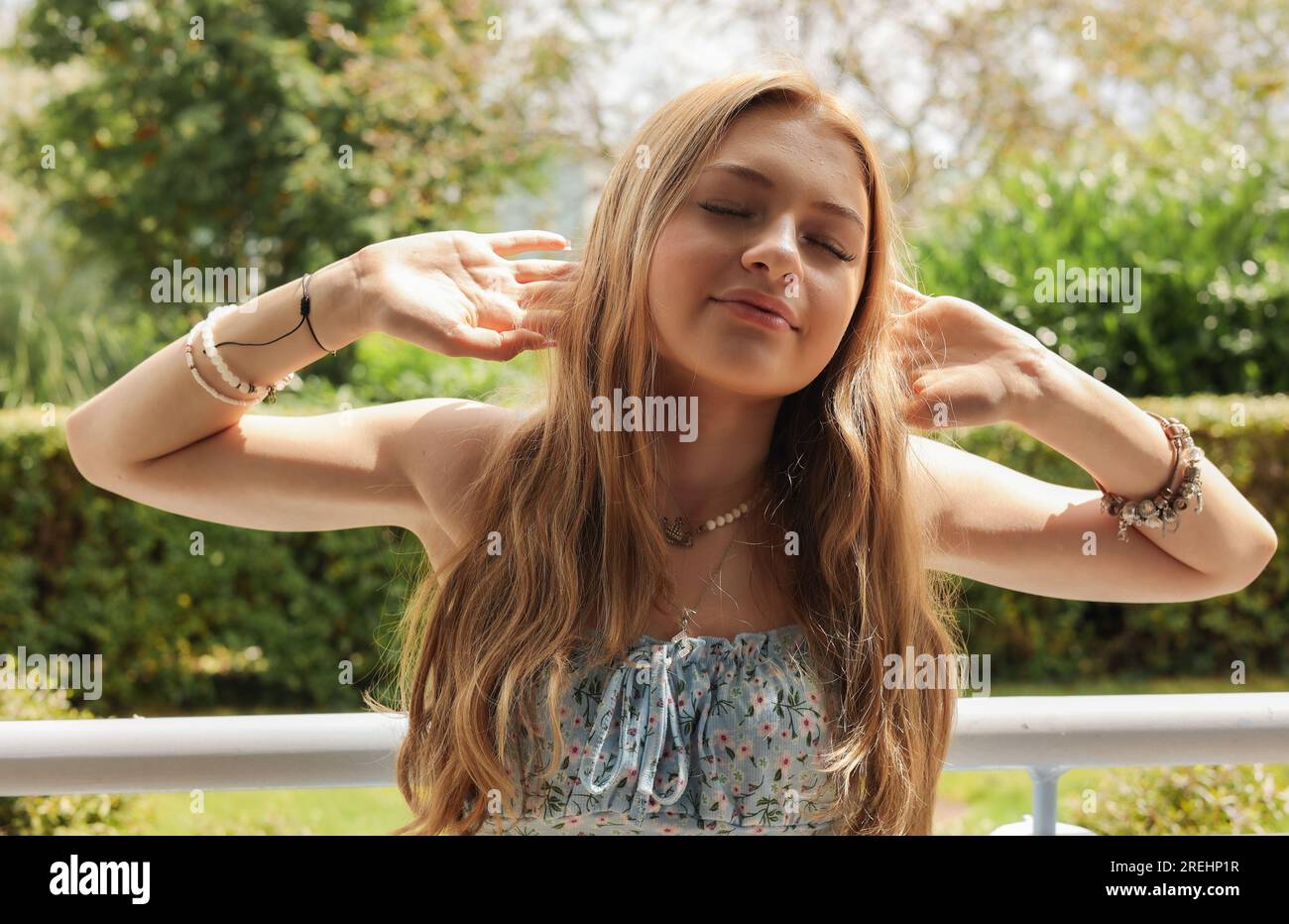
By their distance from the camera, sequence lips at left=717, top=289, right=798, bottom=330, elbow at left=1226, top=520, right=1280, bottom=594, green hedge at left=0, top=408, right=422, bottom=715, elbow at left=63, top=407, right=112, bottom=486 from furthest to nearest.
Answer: green hedge at left=0, top=408, right=422, bottom=715 < elbow at left=1226, top=520, right=1280, bottom=594 < elbow at left=63, top=407, right=112, bottom=486 < lips at left=717, top=289, right=798, bottom=330

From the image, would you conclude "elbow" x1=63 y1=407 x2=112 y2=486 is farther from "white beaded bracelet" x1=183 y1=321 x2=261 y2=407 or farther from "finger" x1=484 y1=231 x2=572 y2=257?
"finger" x1=484 y1=231 x2=572 y2=257

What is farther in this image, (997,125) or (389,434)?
(997,125)

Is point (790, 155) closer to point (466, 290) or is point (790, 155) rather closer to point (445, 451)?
point (466, 290)

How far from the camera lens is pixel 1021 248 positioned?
7.22m

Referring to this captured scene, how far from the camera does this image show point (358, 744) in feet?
5.12

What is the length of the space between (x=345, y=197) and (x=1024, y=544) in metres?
9.12

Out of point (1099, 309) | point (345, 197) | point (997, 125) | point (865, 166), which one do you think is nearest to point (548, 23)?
point (345, 197)

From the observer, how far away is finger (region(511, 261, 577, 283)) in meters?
1.85

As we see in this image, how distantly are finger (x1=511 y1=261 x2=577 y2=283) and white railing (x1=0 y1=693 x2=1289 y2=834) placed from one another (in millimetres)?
670

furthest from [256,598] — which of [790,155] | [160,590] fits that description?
[790,155]

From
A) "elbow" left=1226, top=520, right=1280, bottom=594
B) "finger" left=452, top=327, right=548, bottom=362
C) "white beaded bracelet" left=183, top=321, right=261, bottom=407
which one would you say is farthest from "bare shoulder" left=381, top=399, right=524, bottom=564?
"elbow" left=1226, top=520, right=1280, bottom=594

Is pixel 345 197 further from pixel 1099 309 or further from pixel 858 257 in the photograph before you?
pixel 858 257

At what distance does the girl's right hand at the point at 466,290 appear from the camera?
66.6 inches
